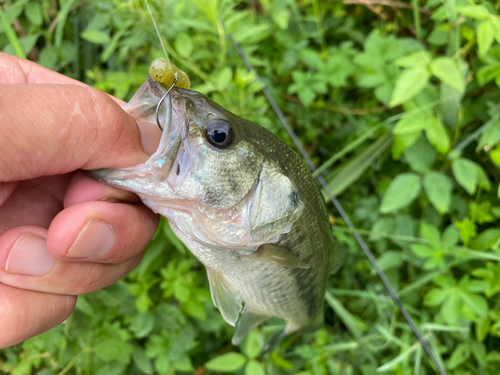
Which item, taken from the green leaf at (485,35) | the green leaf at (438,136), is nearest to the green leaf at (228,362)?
the green leaf at (438,136)

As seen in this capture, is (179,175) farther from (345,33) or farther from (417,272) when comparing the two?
(345,33)

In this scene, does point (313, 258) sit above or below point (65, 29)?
below

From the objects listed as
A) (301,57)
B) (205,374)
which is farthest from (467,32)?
(205,374)

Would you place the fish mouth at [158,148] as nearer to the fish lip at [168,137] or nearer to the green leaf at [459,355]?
the fish lip at [168,137]

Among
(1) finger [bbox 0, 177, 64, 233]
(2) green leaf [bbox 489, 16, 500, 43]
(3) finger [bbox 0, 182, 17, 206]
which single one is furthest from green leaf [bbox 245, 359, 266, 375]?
(2) green leaf [bbox 489, 16, 500, 43]

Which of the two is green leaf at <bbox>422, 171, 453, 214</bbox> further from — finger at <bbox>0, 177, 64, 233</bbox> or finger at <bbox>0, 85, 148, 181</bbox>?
finger at <bbox>0, 177, 64, 233</bbox>

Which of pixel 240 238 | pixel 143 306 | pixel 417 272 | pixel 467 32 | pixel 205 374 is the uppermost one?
pixel 467 32

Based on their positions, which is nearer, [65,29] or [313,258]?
[313,258]
